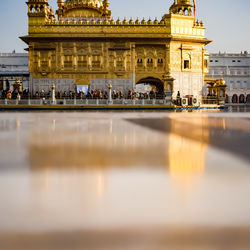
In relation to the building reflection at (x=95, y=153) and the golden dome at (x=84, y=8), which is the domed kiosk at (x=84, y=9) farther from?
the building reflection at (x=95, y=153)

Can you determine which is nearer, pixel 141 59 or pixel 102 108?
pixel 102 108

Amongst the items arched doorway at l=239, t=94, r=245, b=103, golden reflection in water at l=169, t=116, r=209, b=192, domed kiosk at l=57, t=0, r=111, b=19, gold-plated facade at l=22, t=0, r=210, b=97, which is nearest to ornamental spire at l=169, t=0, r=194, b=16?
gold-plated facade at l=22, t=0, r=210, b=97

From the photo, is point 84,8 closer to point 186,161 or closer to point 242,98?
point 186,161

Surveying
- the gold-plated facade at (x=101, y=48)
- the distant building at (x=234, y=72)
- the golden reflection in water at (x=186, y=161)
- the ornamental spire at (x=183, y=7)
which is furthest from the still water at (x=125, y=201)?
the distant building at (x=234, y=72)

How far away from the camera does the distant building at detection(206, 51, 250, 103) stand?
62.9 metres

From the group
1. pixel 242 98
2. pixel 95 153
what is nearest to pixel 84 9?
pixel 95 153

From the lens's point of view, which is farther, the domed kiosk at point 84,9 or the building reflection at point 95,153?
the domed kiosk at point 84,9

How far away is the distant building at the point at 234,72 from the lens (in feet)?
206

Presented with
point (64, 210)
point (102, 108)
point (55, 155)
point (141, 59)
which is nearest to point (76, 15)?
point (141, 59)

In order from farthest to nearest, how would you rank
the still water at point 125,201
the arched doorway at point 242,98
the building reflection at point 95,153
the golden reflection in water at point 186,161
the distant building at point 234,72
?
the arched doorway at point 242,98
the distant building at point 234,72
the building reflection at point 95,153
the golden reflection in water at point 186,161
the still water at point 125,201

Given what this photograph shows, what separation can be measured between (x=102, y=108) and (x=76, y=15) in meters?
15.3

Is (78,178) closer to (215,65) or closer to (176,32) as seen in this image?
(176,32)

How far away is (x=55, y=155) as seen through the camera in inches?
168

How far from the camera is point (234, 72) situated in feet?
208
